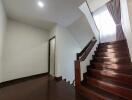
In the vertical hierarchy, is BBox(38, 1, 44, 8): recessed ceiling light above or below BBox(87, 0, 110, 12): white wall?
below

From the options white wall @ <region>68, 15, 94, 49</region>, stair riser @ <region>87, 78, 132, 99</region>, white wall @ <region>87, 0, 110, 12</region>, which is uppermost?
white wall @ <region>87, 0, 110, 12</region>

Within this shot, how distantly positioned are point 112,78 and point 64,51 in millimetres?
2714

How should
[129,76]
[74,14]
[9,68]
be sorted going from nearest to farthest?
[129,76], [74,14], [9,68]

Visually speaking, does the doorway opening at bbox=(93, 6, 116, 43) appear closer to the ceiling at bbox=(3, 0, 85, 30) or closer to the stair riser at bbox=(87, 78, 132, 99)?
the ceiling at bbox=(3, 0, 85, 30)

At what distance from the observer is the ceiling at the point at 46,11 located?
3.10 meters

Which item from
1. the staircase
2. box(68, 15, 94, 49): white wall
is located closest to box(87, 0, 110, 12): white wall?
box(68, 15, 94, 49): white wall

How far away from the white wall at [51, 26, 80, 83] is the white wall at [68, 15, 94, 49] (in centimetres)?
29

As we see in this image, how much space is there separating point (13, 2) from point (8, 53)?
7.19ft

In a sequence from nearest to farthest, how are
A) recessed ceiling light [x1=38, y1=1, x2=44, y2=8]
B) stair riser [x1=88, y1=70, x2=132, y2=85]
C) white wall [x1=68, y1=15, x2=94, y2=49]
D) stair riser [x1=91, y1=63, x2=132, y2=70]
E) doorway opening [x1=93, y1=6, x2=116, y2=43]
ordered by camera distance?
stair riser [x1=88, y1=70, x2=132, y2=85], stair riser [x1=91, y1=63, x2=132, y2=70], recessed ceiling light [x1=38, y1=1, x2=44, y2=8], white wall [x1=68, y1=15, x2=94, y2=49], doorway opening [x1=93, y1=6, x2=116, y2=43]

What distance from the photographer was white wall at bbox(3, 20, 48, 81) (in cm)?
408

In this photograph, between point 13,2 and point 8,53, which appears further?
point 8,53

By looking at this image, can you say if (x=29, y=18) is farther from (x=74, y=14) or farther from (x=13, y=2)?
(x=74, y=14)

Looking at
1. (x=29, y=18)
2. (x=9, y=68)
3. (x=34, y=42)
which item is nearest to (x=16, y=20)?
(x=29, y=18)

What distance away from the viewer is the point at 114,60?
2.97 metres
